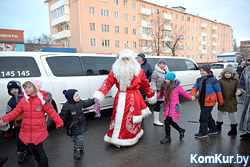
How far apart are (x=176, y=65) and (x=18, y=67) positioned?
20.2 feet

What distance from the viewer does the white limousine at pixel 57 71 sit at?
161 inches

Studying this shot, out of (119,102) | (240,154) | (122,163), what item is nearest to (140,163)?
(122,163)

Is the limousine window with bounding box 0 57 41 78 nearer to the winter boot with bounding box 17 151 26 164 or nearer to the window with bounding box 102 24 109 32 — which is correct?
the winter boot with bounding box 17 151 26 164

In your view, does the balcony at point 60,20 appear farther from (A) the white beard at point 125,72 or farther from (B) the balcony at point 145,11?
(A) the white beard at point 125,72

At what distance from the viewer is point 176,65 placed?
26.8 ft

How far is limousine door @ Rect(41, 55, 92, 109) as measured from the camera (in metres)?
4.60

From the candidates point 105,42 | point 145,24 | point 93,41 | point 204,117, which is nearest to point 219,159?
point 204,117

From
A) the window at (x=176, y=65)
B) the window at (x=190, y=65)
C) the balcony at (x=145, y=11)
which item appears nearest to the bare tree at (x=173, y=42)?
the balcony at (x=145, y=11)

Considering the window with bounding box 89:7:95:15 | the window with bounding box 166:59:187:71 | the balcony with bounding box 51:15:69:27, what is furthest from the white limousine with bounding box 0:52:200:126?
the balcony with bounding box 51:15:69:27

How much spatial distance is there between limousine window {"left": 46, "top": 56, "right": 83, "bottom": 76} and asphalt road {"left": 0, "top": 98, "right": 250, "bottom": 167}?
60.0 inches

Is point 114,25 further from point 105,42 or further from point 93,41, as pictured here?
point 93,41

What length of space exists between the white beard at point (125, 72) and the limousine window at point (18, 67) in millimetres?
2092

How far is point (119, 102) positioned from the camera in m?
3.53

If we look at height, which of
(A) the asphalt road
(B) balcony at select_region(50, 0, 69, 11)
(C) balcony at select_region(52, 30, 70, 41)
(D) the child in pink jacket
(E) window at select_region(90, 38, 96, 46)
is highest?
(B) balcony at select_region(50, 0, 69, 11)
